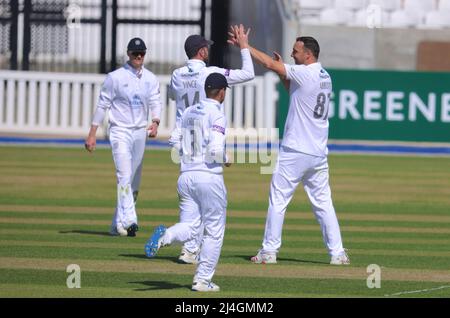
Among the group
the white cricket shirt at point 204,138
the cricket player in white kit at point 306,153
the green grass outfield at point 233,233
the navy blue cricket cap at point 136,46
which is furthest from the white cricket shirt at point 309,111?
the navy blue cricket cap at point 136,46

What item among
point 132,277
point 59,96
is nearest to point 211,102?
point 132,277

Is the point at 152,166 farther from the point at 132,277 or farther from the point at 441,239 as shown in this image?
the point at 132,277

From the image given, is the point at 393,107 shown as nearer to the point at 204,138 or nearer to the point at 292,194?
the point at 292,194

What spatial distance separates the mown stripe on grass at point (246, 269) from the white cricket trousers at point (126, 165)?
227cm

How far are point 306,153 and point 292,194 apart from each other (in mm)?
442

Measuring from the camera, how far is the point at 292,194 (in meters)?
13.1

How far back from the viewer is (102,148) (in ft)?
93.9

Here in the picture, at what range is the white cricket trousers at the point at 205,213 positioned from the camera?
35.6 feet

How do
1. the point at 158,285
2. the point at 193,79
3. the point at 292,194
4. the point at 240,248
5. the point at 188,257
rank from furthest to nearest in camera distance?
1. the point at 240,248
2. the point at 193,79
3. the point at 292,194
4. the point at 188,257
5. the point at 158,285

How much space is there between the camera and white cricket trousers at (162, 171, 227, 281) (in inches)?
427

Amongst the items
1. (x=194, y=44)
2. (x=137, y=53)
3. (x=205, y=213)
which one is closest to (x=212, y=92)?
(x=205, y=213)

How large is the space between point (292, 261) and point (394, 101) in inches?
699

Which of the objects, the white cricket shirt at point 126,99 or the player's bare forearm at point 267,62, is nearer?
the player's bare forearm at point 267,62

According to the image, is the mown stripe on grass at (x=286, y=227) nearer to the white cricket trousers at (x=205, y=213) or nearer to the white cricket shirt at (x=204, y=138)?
the white cricket trousers at (x=205, y=213)
